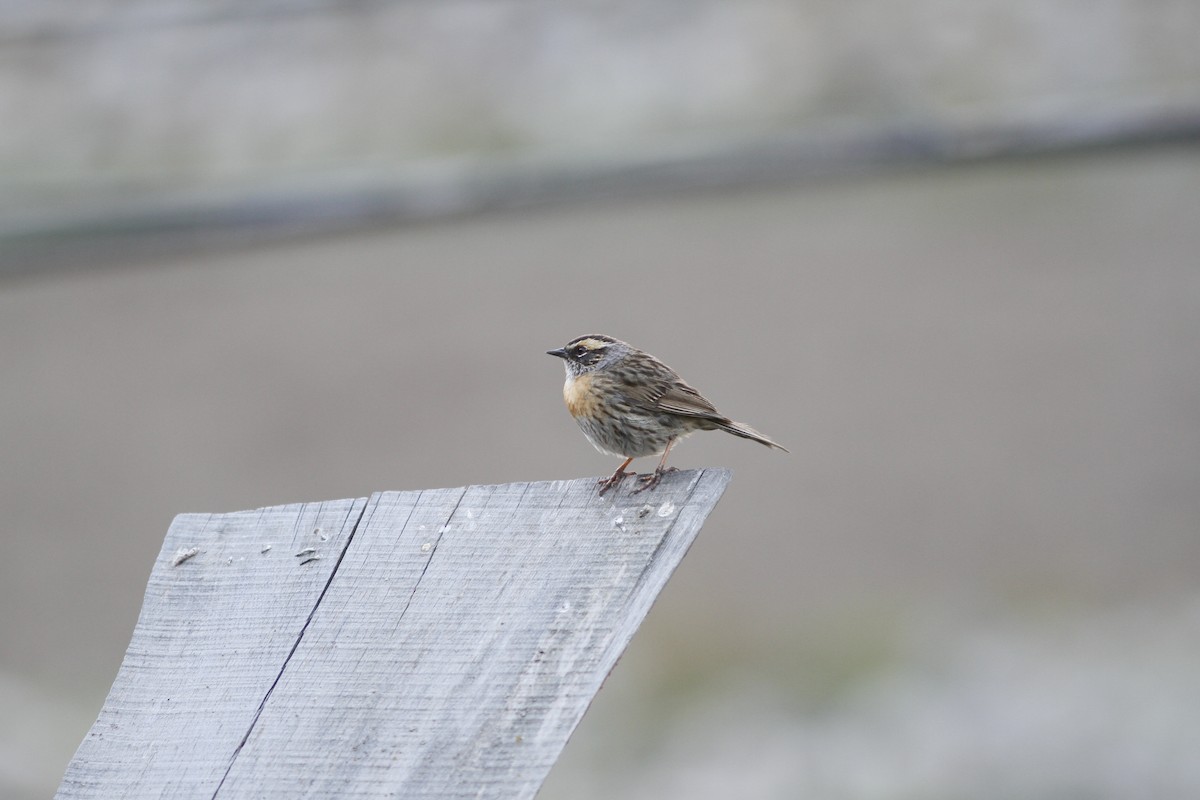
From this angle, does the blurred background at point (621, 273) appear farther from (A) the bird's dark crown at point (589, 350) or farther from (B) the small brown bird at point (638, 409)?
(B) the small brown bird at point (638, 409)

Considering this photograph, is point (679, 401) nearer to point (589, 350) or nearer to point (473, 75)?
point (589, 350)

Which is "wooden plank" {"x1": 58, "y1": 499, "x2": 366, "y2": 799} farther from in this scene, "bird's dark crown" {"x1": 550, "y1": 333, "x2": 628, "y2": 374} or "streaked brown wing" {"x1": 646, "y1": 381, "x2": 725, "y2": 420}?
"bird's dark crown" {"x1": 550, "y1": 333, "x2": 628, "y2": 374}

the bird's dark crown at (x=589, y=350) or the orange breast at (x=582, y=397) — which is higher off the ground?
the bird's dark crown at (x=589, y=350)

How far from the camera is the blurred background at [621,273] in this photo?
12633 mm

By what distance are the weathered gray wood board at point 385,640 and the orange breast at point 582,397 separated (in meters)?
1.87

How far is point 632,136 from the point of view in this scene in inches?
555

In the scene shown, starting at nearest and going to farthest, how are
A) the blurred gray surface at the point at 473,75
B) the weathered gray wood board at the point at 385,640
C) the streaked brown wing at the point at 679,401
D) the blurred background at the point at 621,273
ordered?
1. the weathered gray wood board at the point at 385,640
2. the streaked brown wing at the point at 679,401
3. the blurred background at the point at 621,273
4. the blurred gray surface at the point at 473,75

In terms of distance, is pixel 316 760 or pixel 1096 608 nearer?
pixel 316 760

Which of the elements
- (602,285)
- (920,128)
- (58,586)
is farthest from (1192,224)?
(58,586)

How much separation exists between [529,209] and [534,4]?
2.15m

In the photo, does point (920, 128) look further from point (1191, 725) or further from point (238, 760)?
point (238, 760)

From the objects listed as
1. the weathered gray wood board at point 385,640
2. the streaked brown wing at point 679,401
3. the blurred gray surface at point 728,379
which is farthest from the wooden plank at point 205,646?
the blurred gray surface at point 728,379

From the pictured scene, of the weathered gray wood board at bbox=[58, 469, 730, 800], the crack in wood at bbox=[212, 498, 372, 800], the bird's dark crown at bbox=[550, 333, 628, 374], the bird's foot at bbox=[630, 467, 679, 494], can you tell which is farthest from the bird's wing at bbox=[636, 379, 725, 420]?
the crack in wood at bbox=[212, 498, 372, 800]

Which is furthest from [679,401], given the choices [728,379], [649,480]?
[728,379]
